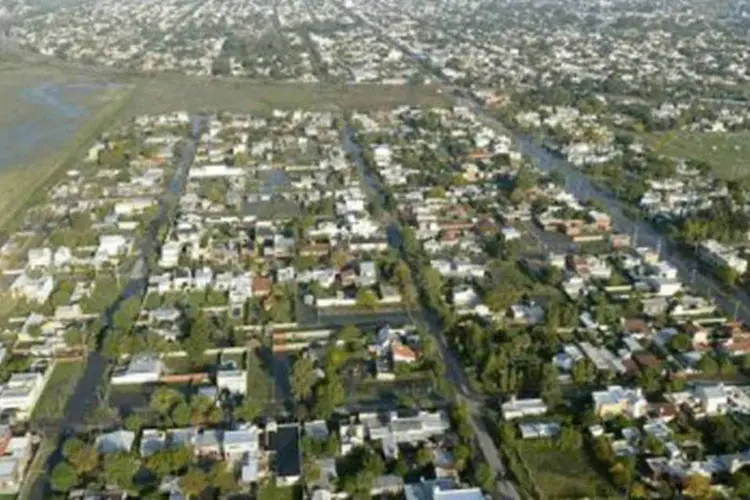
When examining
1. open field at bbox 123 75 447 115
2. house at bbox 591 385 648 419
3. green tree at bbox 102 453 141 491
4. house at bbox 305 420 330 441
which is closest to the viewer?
green tree at bbox 102 453 141 491

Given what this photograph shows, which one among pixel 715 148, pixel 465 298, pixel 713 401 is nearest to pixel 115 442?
pixel 465 298

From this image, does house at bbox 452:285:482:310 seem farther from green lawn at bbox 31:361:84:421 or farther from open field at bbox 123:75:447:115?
open field at bbox 123:75:447:115

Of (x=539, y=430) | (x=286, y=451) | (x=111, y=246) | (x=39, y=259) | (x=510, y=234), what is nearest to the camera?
(x=286, y=451)

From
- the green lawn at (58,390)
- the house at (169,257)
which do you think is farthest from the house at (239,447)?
the house at (169,257)

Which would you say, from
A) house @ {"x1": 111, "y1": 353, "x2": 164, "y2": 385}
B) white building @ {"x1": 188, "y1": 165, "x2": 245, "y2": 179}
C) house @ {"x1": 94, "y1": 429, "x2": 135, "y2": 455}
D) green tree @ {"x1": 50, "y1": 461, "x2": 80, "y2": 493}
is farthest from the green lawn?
white building @ {"x1": 188, "y1": 165, "x2": 245, "y2": 179}

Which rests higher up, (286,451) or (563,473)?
(563,473)

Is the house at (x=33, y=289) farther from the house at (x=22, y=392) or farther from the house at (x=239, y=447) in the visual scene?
the house at (x=239, y=447)

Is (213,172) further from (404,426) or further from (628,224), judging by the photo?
(404,426)
